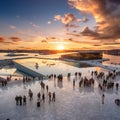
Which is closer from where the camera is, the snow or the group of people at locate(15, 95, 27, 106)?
the snow

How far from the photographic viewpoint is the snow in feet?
56.3

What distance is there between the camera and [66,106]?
19562 millimetres

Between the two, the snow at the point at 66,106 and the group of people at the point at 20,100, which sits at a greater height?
the group of people at the point at 20,100

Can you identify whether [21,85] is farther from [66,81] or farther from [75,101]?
[75,101]

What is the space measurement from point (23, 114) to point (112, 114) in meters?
9.15

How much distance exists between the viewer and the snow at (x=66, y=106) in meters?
17.2

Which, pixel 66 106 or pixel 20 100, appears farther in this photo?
pixel 20 100

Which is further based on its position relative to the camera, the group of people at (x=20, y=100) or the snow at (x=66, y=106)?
the group of people at (x=20, y=100)

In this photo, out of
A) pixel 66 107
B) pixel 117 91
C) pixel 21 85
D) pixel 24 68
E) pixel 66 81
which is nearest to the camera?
pixel 66 107

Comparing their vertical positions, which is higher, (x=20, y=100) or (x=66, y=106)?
(x=20, y=100)

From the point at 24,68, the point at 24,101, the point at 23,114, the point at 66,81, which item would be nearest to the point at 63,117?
the point at 23,114

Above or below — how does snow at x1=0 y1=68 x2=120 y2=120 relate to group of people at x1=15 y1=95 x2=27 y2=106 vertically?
below

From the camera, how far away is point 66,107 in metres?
19.3

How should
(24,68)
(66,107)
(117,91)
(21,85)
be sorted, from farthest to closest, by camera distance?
(24,68)
(21,85)
(117,91)
(66,107)
